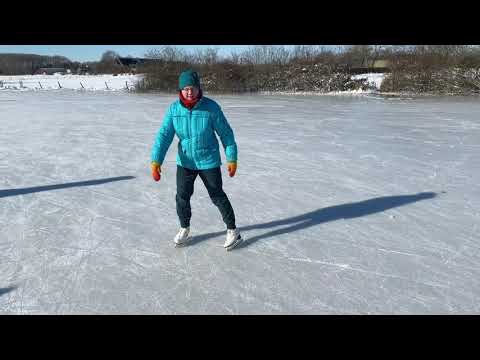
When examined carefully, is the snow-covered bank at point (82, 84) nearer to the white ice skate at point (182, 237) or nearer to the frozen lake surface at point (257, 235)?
the frozen lake surface at point (257, 235)

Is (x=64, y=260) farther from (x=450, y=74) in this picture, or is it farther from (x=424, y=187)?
(x=450, y=74)

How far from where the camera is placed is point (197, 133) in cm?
249

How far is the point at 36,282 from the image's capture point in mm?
2346

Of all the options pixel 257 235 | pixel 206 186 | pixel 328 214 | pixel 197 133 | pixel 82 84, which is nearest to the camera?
pixel 197 133

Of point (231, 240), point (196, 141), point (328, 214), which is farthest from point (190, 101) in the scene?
point (328, 214)

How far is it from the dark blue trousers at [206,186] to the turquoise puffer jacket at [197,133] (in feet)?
0.18

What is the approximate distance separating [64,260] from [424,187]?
391cm

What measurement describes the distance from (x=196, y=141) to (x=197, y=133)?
60 millimetres

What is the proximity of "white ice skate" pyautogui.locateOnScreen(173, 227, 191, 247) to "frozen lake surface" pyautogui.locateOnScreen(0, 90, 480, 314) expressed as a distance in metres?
0.08

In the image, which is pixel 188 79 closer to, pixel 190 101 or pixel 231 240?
pixel 190 101

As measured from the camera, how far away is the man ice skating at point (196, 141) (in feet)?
7.95

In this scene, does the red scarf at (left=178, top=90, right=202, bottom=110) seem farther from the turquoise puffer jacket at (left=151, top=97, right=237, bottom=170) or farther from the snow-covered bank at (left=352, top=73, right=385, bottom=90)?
the snow-covered bank at (left=352, top=73, right=385, bottom=90)
